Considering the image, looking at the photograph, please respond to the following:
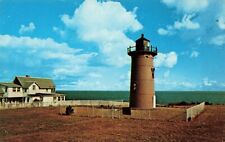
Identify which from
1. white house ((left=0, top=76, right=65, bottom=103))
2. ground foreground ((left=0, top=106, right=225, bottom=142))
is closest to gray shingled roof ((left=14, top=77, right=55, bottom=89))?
white house ((left=0, top=76, right=65, bottom=103))

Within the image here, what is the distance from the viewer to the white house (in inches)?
2083

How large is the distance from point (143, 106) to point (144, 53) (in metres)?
6.07

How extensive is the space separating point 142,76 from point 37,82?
98.2 feet

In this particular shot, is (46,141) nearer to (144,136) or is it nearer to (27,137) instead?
(27,137)

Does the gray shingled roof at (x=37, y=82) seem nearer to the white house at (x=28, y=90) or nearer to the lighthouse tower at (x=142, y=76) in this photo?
the white house at (x=28, y=90)

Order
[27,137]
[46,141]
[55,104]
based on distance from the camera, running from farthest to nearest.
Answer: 1. [55,104]
2. [27,137]
3. [46,141]

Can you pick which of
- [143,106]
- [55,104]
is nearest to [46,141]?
[143,106]

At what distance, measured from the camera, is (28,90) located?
5662cm

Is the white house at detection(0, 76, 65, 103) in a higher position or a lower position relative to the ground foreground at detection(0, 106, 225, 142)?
higher

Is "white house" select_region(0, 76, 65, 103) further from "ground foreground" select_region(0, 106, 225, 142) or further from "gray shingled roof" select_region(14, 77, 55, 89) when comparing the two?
"ground foreground" select_region(0, 106, 225, 142)

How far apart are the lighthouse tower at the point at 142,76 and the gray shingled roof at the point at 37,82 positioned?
26.7 metres

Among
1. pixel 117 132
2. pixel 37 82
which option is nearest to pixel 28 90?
pixel 37 82

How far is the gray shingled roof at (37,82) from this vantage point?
186ft

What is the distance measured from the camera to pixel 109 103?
185 ft
